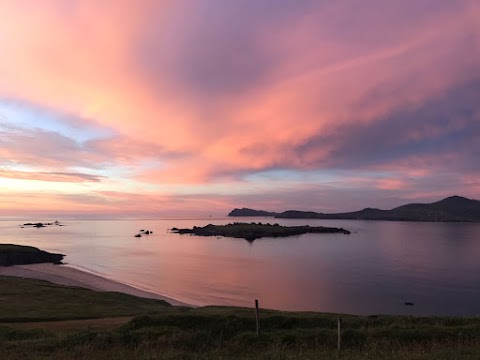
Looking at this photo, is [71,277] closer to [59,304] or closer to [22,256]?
[22,256]

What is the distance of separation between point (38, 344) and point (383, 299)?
5544cm

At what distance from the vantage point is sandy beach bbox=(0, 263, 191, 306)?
235ft

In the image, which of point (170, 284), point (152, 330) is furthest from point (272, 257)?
point (152, 330)

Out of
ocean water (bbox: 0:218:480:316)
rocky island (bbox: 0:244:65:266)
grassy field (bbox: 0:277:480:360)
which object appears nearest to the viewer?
grassy field (bbox: 0:277:480:360)

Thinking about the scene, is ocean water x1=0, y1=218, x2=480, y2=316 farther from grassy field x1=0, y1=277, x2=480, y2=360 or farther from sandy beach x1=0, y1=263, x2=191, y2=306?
grassy field x1=0, y1=277, x2=480, y2=360

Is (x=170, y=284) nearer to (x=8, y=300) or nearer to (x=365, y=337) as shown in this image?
(x=8, y=300)

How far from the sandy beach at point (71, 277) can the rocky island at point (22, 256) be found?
4.27 meters

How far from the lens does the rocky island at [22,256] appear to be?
4301 inches

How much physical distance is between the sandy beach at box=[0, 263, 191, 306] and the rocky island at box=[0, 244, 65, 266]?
4273 mm

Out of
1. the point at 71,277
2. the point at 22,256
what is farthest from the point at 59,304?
the point at 22,256

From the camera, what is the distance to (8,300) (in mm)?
46656

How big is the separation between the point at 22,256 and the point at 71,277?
33763 mm

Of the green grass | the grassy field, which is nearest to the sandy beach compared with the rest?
the green grass

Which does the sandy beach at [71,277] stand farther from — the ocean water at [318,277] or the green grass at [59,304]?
the green grass at [59,304]
